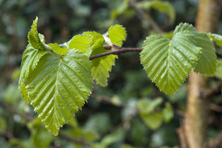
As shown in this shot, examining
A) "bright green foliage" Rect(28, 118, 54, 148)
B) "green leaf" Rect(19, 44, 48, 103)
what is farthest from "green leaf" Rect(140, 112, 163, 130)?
"green leaf" Rect(19, 44, 48, 103)

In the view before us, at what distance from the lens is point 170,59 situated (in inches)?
12.7

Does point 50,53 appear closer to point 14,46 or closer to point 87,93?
point 87,93

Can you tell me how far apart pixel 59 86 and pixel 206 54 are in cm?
19

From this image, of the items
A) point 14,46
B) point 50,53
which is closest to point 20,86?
point 50,53

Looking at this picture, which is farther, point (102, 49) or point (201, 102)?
point (201, 102)

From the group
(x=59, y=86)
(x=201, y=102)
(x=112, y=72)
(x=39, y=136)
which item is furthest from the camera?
(x=112, y=72)

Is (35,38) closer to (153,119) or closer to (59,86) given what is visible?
(59,86)

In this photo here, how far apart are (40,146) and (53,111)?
1.91ft

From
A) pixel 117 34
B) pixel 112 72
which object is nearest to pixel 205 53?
pixel 117 34

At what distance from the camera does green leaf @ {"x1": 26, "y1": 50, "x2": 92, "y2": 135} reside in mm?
304

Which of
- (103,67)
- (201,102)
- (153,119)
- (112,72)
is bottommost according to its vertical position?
(112,72)

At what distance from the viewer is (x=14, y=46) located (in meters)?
1.58

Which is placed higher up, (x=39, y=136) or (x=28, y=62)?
(x=28, y=62)

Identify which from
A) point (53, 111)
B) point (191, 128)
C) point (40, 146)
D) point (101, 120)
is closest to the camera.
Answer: point (53, 111)
